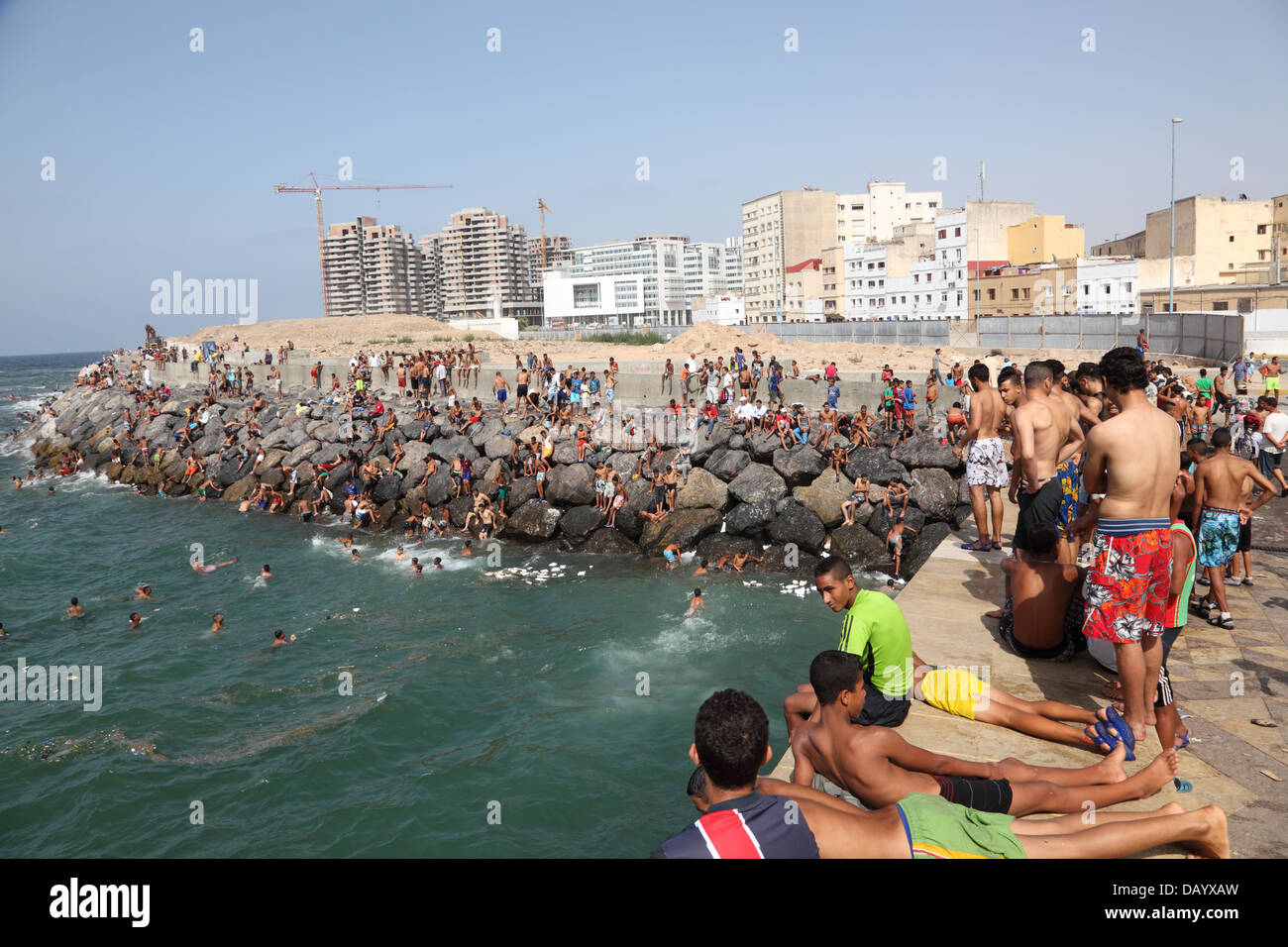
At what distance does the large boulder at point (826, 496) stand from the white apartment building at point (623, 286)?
75.6 metres

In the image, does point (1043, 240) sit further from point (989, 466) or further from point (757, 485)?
point (989, 466)

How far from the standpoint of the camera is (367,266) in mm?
138125

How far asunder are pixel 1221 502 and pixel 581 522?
14486mm

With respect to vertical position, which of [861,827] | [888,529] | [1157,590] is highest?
[1157,590]

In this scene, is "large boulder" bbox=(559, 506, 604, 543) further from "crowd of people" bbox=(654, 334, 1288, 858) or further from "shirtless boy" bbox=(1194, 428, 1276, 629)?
"shirtless boy" bbox=(1194, 428, 1276, 629)

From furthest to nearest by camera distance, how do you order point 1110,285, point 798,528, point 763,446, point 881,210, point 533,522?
1. point 881,210
2. point 1110,285
3. point 533,522
4. point 763,446
5. point 798,528

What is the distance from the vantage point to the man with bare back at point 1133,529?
4184 mm

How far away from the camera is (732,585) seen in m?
16.2

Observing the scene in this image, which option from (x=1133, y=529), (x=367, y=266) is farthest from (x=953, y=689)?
(x=367, y=266)

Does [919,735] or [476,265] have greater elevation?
[476,265]

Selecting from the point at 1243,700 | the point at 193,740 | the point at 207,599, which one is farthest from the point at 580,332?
the point at 1243,700

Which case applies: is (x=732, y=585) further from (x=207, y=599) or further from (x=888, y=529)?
(x=207, y=599)

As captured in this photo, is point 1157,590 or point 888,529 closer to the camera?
point 1157,590
